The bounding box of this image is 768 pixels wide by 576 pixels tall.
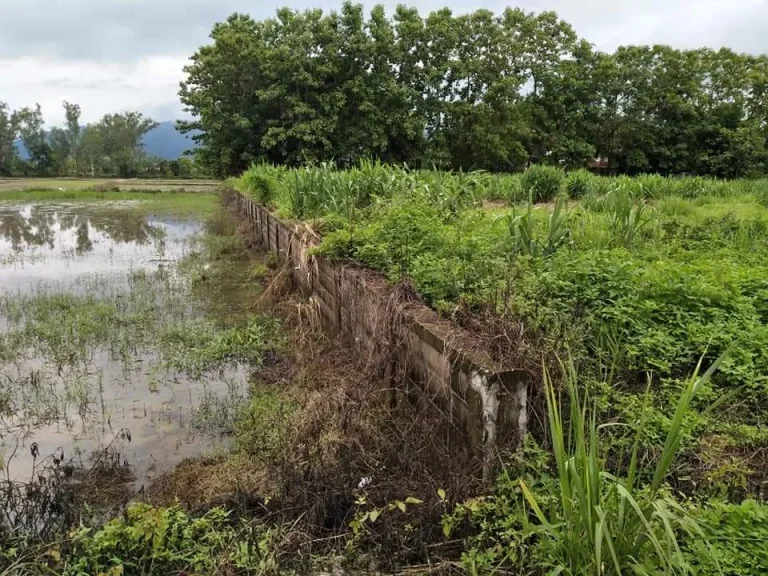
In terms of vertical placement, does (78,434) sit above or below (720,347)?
below

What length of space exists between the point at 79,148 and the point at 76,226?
198 feet

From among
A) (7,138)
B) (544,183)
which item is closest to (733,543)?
(544,183)

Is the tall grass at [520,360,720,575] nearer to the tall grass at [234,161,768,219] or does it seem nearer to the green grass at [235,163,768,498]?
the green grass at [235,163,768,498]

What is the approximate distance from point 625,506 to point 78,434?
3.26 metres

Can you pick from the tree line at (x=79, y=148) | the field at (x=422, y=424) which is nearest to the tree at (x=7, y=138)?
the tree line at (x=79, y=148)

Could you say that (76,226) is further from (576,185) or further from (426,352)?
(426,352)

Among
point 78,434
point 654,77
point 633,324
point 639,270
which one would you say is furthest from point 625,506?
point 654,77

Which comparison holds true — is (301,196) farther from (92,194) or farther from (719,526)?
(92,194)

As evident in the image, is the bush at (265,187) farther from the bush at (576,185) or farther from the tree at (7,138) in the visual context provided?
the tree at (7,138)

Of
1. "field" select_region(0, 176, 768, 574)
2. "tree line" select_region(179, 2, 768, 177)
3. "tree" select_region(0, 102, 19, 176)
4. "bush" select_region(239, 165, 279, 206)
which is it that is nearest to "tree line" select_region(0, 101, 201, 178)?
"tree" select_region(0, 102, 19, 176)

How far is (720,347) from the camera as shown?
281 cm

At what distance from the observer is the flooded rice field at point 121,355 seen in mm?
3449

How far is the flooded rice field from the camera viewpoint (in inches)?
136

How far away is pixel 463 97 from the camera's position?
27.8 metres
